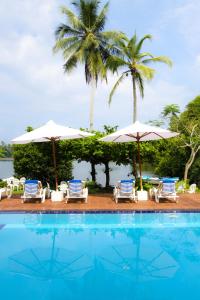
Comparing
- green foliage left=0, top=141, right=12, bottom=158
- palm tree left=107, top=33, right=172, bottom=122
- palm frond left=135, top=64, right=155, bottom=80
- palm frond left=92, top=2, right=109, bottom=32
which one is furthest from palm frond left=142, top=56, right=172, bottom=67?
green foliage left=0, top=141, right=12, bottom=158

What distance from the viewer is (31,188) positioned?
491 inches

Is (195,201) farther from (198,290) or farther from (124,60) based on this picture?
(124,60)

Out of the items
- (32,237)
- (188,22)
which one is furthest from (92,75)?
(32,237)

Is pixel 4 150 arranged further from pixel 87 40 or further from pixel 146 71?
pixel 146 71

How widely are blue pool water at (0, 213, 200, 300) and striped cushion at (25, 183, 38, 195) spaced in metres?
1.70

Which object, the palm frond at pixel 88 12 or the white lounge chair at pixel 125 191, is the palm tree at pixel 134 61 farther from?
the white lounge chair at pixel 125 191

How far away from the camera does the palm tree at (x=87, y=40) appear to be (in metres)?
23.8

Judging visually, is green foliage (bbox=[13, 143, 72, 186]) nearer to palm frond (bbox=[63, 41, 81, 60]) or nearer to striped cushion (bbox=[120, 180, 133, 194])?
striped cushion (bbox=[120, 180, 133, 194])

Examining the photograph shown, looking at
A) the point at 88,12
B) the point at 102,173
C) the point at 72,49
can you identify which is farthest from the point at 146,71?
the point at 102,173

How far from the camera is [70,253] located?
24.3 ft

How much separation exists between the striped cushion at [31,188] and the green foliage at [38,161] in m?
4.61

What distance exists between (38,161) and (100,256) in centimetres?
1065

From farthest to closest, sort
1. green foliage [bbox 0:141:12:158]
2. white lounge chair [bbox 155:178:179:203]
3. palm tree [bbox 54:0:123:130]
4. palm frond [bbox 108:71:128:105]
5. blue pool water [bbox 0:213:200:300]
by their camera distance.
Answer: green foliage [bbox 0:141:12:158], palm tree [bbox 54:0:123:130], palm frond [bbox 108:71:128:105], white lounge chair [bbox 155:178:179:203], blue pool water [bbox 0:213:200:300]

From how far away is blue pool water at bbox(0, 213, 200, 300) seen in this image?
5422 millimetres
